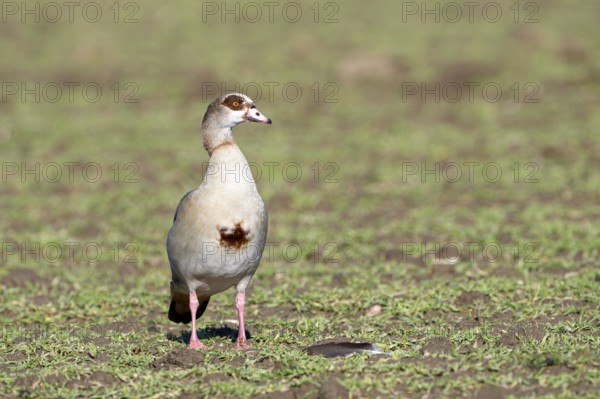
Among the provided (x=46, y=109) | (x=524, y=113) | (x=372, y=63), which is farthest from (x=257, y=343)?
(x=372, y=63)

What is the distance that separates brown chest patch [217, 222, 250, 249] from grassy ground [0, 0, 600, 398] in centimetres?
81

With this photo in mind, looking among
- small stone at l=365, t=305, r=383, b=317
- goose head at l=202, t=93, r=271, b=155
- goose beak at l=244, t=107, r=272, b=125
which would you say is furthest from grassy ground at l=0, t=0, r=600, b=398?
goose beak at l=244, t=107, r=272, b=125

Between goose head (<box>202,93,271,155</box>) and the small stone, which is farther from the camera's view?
the small stone

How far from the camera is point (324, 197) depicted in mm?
13508

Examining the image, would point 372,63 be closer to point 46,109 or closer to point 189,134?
point 189,134

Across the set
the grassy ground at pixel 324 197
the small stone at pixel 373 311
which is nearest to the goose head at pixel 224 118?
the grassy ground at pixel 324 197

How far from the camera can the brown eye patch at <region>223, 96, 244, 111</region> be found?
732 centimetres

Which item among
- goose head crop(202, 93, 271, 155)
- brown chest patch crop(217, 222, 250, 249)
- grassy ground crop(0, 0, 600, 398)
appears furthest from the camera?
goose head crop(202, 93, 271, 155)

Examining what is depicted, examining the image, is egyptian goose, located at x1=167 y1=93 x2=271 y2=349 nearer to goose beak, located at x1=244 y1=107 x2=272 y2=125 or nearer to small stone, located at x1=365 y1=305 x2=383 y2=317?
goose beak, located at x1=244 y1=107 x2=272 y2=125

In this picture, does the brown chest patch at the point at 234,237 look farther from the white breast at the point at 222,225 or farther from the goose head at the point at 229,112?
the goose head at the point at 229,112

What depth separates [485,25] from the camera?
75.0 ft

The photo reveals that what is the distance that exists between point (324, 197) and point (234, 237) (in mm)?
6703

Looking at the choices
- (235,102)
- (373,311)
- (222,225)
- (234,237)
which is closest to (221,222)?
(222,225)

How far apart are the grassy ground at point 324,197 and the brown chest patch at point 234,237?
809mm
